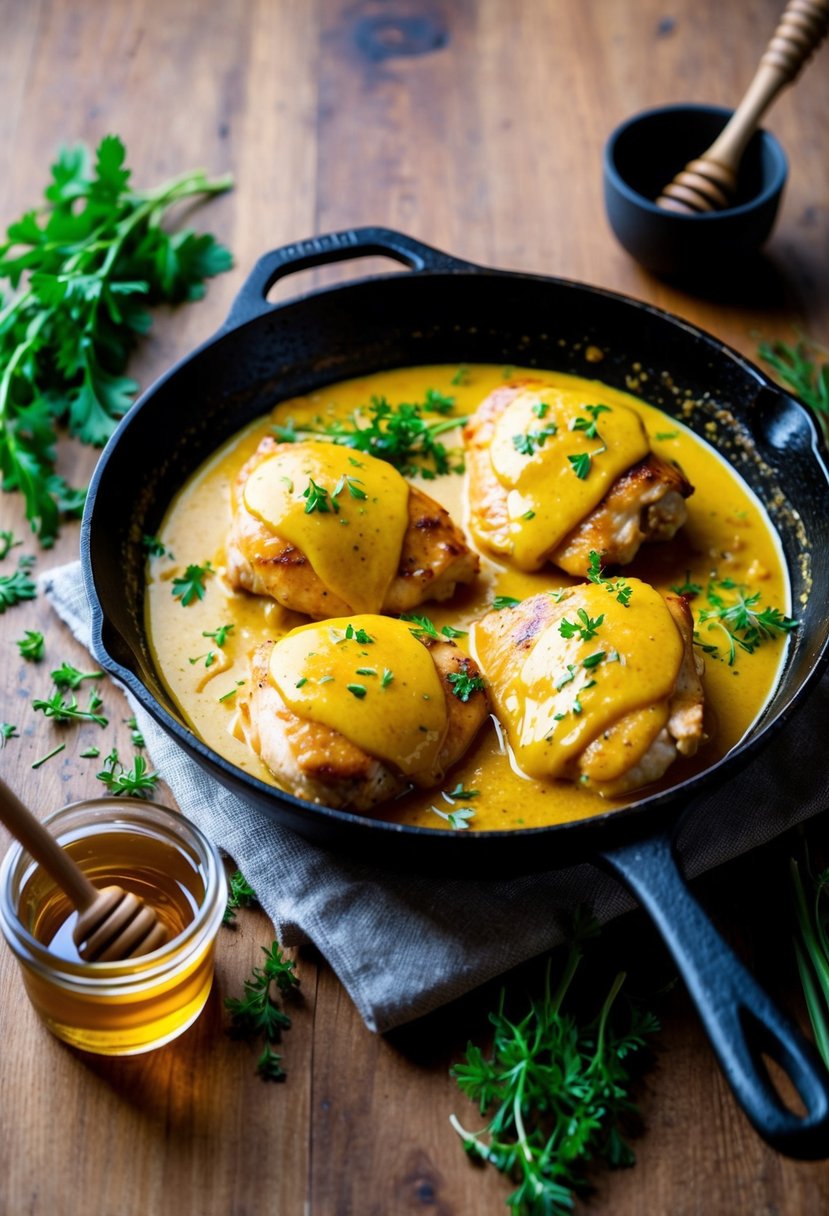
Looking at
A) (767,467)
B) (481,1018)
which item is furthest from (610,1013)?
(767,467)

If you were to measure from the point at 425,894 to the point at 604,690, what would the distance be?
2.25 ft

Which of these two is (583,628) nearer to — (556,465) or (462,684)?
(462,684)

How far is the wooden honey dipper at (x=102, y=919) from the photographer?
2863mm

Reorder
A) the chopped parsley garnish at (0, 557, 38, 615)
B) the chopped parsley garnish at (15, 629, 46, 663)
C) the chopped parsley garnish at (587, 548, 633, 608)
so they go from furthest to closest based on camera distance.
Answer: the chopped parsley garnish at (0, 557, 38, 615) → the chopped parsley garnish at (15, 629, 46, 663) → the chopped parsley garnish at (587, 548, 633, 608)

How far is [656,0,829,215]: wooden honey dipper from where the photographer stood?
465cm

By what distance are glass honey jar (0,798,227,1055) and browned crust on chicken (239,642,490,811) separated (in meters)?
0.28

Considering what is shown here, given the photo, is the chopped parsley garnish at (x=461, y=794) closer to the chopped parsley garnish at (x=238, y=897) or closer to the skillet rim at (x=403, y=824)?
the skillet rim at (x=403, y=824)

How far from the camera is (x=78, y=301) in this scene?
4.48 metres

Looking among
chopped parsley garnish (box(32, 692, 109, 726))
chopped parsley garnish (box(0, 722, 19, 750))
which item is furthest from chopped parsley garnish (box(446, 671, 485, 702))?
chopped parsley garnish (box(0, 722, 19, 750))

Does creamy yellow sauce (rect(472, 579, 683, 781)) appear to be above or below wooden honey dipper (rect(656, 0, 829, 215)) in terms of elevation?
below

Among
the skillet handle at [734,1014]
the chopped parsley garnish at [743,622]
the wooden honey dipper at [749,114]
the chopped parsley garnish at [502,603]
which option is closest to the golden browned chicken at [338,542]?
the chopped parsley garnish at [502,603]

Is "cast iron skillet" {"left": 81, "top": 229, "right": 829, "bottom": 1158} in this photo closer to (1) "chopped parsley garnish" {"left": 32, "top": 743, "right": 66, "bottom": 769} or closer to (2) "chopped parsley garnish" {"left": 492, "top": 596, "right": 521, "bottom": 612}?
(1) "chopped parsley garnish" {"left": 32, "top": 743, "right": 66, "bottom": 769}

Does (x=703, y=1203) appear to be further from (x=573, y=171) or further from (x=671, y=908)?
(x=573, y=171)

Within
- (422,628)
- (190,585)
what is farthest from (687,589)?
(190,585)
